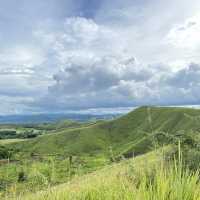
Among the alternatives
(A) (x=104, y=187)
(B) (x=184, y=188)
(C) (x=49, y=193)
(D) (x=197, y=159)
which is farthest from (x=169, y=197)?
(D) (x=197, y=159)

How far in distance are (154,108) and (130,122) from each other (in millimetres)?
12736

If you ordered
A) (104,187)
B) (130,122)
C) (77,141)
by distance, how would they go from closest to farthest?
(104,187)
(77,141)
(130,122)

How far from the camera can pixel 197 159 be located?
39.1ft

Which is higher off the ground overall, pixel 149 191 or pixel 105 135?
pixel 149 191

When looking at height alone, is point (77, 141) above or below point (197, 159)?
below

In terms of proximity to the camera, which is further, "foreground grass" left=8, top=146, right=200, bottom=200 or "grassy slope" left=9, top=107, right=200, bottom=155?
"grassy slope" left=9, top=107, right=200, bottom=155

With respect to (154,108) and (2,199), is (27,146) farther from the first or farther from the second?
(2,199)

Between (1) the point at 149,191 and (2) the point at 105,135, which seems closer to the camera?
(1) the point at 149,191

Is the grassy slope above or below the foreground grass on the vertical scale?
below

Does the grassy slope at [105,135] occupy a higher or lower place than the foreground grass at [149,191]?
lower

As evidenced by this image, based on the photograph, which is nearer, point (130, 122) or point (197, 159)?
point (197, 159)

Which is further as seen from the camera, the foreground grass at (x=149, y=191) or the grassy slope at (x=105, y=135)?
the grassy slope at (x=105, y=135)

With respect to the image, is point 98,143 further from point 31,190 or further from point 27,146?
point 31,190

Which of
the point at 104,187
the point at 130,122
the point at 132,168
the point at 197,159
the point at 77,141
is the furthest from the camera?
the point at 130,122
